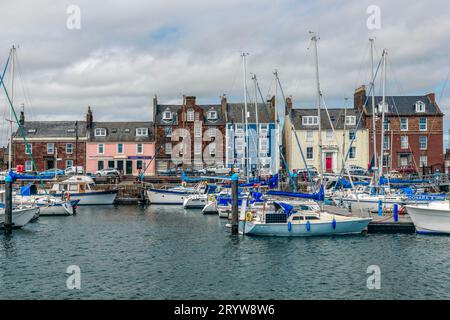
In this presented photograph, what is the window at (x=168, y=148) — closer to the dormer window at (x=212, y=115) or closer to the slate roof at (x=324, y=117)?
the dormer window at (x=212, y=115)

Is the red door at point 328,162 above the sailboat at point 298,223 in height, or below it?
above

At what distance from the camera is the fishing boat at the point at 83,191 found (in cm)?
6034

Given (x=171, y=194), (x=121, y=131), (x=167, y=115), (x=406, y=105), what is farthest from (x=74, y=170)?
(x=406, y=105)

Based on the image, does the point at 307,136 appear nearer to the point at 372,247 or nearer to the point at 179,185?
the point at 179,185

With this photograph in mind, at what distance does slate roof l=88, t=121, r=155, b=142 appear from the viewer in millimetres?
80062

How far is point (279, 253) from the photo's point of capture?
29453 mm

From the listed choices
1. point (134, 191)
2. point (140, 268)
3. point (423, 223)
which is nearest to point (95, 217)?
point (134, 191)

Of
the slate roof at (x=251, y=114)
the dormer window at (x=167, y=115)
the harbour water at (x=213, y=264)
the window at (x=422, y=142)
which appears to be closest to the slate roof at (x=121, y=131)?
the dormer window at (x=167, y=115)

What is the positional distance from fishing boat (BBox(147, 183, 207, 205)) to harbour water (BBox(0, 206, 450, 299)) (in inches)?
878

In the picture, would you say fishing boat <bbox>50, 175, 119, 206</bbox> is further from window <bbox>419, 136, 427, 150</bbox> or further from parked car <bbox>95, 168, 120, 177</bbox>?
window <bbox>419, 136, 427, 150</bbox>

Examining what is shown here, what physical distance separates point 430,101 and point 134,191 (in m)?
43.2

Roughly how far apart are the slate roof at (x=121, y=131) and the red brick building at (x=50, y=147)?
190 cm

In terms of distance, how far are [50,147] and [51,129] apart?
10.5ft

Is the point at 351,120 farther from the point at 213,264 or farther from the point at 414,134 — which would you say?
the point at 213,264
